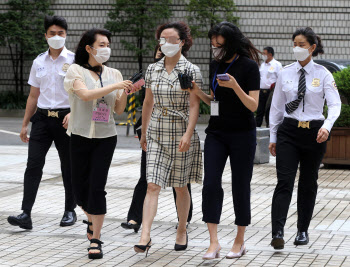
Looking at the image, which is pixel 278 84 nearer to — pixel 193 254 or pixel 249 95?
pixel 249 95

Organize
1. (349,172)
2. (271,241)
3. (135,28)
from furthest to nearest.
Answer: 1. (135,28)
2. (349,172)
3. (271,241)

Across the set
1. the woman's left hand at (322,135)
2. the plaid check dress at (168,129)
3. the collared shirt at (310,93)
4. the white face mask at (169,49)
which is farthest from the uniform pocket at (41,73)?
the woman's left hand at (322,135)

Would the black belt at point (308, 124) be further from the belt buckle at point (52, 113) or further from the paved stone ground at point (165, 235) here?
the belt buckle at point (52, 113)

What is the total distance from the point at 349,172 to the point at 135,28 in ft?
44.9

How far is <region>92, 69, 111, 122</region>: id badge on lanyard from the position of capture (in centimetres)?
652

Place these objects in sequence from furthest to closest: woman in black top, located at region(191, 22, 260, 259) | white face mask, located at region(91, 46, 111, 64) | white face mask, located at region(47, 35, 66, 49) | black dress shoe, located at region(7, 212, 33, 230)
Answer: white face mask, located at region(47, 35, 66, 49) → black dress shoe, located at region(7, 212, 33, 230) → white face mask, located at region(91, 46, 111, 64) → woman in black top, located at region(191, 22, 260, 259)

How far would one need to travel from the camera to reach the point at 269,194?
9.86 metres

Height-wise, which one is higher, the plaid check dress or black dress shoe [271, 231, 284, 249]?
the plaid check dress

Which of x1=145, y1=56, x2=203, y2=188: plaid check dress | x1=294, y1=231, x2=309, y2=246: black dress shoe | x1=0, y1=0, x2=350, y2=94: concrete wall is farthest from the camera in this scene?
x1=0, y1=0, x2=350, y2=94: concrete wall

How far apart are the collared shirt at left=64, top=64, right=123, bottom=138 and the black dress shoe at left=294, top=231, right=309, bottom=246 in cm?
184

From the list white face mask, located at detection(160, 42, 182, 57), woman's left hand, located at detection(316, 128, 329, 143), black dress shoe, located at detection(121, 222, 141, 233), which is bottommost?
black dress shoe, located at detection(121, 222, 141, 233)

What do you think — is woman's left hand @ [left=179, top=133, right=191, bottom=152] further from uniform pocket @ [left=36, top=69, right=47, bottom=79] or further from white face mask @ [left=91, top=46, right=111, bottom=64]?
uniform pocket @ [left=36, top=69, right=47, bottom=79]

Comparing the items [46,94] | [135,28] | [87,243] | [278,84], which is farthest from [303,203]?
[135,28]

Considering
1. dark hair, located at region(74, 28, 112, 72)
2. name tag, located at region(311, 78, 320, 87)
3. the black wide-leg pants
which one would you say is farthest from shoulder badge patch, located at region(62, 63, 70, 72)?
name tag, located at region(311, 78, 320, 87)
